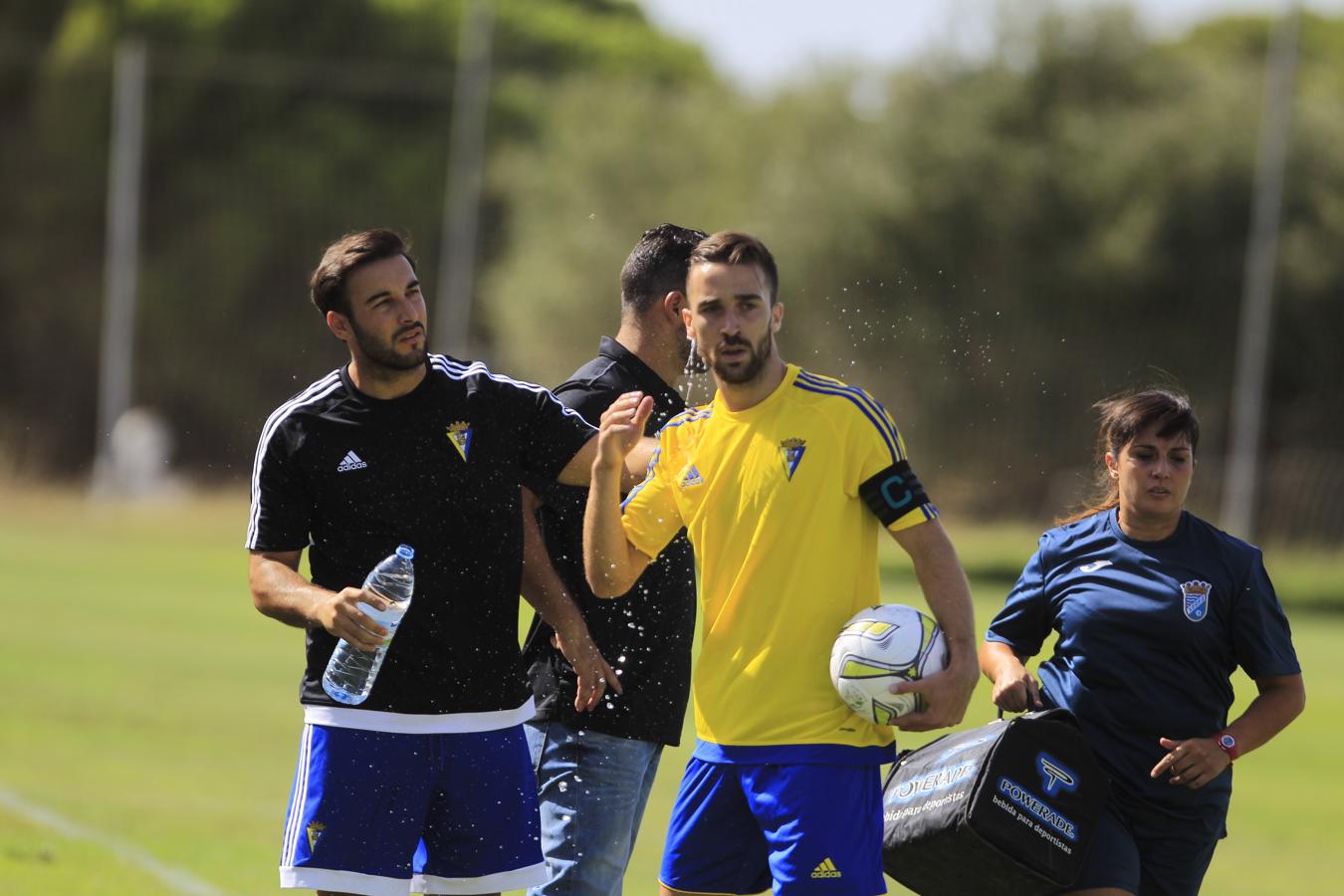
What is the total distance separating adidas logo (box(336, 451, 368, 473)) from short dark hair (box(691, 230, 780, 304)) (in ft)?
3.60

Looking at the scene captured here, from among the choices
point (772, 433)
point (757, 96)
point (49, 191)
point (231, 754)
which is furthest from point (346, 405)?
point (49, 191)

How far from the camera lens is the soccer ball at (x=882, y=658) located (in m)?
5.00

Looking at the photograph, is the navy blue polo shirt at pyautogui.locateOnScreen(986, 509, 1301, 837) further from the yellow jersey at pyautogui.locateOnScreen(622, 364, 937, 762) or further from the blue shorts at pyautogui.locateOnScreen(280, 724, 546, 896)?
the blue shorts at pyautogui.locateOnScreen(280, 724, 546, 896)

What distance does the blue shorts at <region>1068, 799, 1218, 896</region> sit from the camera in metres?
5.47

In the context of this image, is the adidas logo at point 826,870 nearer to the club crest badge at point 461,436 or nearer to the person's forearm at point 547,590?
the person's forearm at point 547,590

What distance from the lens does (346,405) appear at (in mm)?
5395

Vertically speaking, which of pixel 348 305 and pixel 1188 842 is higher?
pixel 348 305

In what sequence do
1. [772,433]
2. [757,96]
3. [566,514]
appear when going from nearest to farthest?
[772,433]
[566,514]
[757,96]

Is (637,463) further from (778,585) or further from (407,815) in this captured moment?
(407,815)

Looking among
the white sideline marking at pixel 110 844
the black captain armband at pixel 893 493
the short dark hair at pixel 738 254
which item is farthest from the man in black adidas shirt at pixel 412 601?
the white sideline marking at pixel 110 844

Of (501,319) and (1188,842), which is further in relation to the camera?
(501,319)

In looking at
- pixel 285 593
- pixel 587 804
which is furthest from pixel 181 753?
Result: pixel 285 593

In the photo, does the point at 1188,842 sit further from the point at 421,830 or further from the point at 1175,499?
the point at 421,830

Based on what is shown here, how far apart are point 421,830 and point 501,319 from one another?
4232 cm
